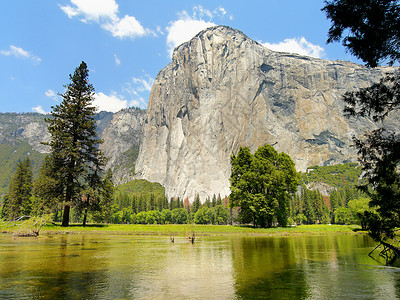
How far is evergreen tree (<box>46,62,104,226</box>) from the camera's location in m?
37.8

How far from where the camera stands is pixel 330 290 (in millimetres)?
9648

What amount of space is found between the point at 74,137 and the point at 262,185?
29399mm

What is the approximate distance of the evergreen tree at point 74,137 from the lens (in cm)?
3778

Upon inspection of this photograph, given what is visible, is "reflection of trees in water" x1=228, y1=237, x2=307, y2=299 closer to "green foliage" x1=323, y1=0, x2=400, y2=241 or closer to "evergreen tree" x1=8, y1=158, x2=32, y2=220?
"green foliage" x1=323, y1=0, x2=400, y2=241

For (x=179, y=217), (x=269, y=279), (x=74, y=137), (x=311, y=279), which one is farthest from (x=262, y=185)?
(x=179, y=217)

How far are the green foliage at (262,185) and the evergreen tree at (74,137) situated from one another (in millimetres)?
22592

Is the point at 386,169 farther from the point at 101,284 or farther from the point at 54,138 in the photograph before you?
the point at 54,138

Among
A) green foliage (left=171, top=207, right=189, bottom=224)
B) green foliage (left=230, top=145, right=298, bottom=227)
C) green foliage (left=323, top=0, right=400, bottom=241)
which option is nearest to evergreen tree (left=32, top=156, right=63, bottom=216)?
green foliage (left=230, top=145, right=298, bottom=227)

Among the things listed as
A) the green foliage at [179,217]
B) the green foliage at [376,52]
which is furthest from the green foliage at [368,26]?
the green foliage at [179,217]

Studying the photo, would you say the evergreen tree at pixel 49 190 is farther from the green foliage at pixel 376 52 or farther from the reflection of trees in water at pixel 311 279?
the green foliage at pixel 376 52

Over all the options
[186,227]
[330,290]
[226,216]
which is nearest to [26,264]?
[330,290]

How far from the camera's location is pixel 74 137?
4012 cm

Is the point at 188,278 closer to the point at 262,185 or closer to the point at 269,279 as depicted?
the point at 269,279

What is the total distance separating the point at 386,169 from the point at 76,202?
116ft
